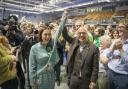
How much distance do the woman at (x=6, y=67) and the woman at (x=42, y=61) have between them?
12.1 inches

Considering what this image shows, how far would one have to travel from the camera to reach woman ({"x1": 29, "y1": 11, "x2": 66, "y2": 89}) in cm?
390

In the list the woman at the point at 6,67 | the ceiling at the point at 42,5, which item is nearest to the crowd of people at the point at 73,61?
the woman at the point at 6,67

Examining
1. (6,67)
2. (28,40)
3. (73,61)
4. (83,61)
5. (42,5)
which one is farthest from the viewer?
(42,5)

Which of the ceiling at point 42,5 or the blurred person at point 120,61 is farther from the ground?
the ceiling at point 42,5

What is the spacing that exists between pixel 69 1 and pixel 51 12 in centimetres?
363

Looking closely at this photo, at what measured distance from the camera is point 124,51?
417cm

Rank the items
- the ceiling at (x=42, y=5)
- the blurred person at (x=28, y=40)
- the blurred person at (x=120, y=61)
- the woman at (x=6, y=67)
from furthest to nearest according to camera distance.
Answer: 1. the ceiling at (x=42, y=5)
2. the blurred person at (x=28, y=40)
3. the blurred person at (x=120, y=61)
4. the woman at (x=6, y=67)

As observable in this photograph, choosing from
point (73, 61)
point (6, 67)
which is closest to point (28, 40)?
point (73, 61)

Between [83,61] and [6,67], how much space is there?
1.07 m

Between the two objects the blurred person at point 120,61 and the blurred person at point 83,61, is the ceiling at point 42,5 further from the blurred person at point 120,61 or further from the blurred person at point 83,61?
the blurred person at point 83,61

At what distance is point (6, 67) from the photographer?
12.5 feet

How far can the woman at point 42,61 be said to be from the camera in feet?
12.8

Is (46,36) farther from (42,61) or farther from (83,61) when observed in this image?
(83,61)

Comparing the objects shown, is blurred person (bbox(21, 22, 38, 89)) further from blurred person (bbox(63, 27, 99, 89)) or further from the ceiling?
the ceiling
